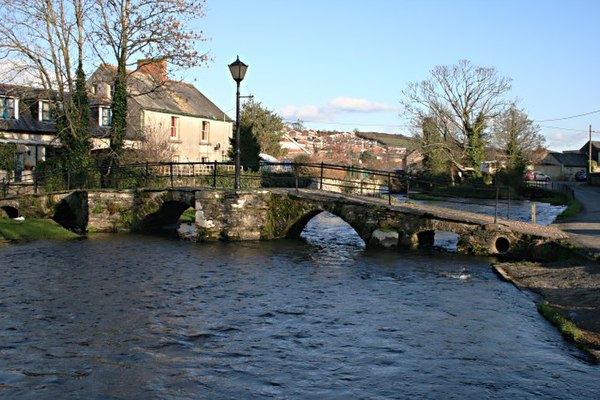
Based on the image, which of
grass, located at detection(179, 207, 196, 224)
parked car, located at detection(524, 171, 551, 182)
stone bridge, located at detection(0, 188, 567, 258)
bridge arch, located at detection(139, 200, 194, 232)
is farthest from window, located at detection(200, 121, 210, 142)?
parked car, located at detection(524, 171, 551, 182)

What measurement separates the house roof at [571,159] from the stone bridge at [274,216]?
9347cm

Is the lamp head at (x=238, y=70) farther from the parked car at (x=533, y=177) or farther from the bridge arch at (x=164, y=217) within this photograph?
the parked car at (x=533, y=177)

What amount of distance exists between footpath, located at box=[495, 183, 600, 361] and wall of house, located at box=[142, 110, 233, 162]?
3114 cm

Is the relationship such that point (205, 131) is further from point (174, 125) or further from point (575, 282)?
point (575, 282)

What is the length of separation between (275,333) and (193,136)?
40130mm

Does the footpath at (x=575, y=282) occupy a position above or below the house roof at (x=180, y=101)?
below

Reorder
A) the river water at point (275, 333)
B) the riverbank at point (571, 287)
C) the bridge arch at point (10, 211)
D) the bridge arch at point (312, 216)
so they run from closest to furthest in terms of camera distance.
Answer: the river water at point (275, 333) → the riverbank at point (571, 287) → the bridge arch at point (312, 216) → the bridge arch at point (10, 211)

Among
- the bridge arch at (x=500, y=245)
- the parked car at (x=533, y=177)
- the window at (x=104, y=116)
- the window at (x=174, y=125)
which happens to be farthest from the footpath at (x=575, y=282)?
the parked car at (x=533, y=177)

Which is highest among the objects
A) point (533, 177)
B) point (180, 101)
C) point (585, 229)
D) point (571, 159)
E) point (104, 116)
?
point (180, 101)

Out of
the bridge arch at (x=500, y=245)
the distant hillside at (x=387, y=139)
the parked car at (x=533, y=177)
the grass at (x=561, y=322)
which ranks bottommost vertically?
the grass at (x=561, y=322)

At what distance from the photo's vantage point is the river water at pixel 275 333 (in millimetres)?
8211

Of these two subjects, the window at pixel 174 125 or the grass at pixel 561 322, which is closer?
the grass at pixel 561 322

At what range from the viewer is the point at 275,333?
35.1 ft

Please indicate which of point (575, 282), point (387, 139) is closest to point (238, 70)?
point (575, 282)
